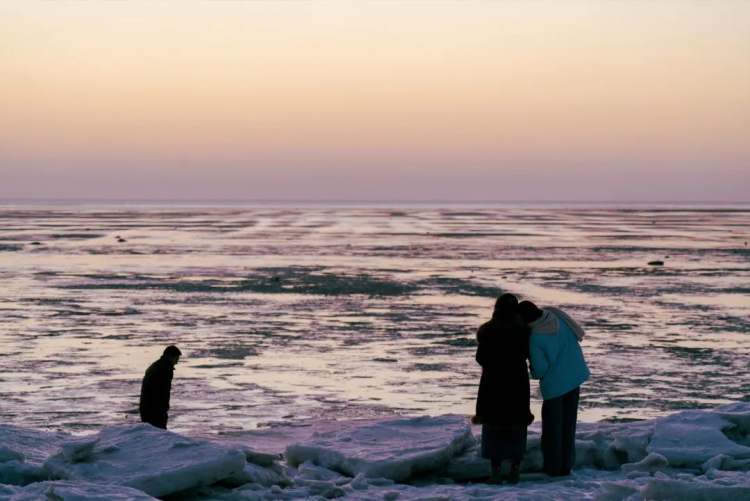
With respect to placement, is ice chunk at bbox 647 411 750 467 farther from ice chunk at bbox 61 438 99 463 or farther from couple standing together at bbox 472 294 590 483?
ice chunk at bbox 61 438 99 463

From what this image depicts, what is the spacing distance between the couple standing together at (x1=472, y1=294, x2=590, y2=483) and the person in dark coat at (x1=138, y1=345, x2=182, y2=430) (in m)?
3.36

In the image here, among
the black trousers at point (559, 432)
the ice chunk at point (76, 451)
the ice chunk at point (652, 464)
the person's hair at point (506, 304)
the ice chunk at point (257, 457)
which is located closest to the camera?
the ice chunk at point (76, 451)

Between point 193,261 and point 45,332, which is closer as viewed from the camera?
point 45,332

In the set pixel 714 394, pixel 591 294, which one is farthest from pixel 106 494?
pixel 591 294

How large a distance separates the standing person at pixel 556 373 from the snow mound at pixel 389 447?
2.95 ft

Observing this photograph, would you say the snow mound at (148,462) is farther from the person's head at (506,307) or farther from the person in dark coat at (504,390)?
the person's head at (506,307)

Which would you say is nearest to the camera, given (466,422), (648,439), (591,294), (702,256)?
(648,439)

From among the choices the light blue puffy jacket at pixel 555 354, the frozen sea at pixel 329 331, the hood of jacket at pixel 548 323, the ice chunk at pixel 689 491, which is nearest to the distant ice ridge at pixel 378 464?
the ice chunk at pixel 689 491

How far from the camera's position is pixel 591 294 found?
27.2 metres

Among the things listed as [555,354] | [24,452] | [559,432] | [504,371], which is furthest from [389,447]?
[24,452]

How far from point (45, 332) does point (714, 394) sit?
11920mm

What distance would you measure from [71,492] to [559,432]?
3996mm

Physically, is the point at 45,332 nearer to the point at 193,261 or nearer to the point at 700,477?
the point at 700,477

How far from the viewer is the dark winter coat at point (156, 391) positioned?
34.8 ft
